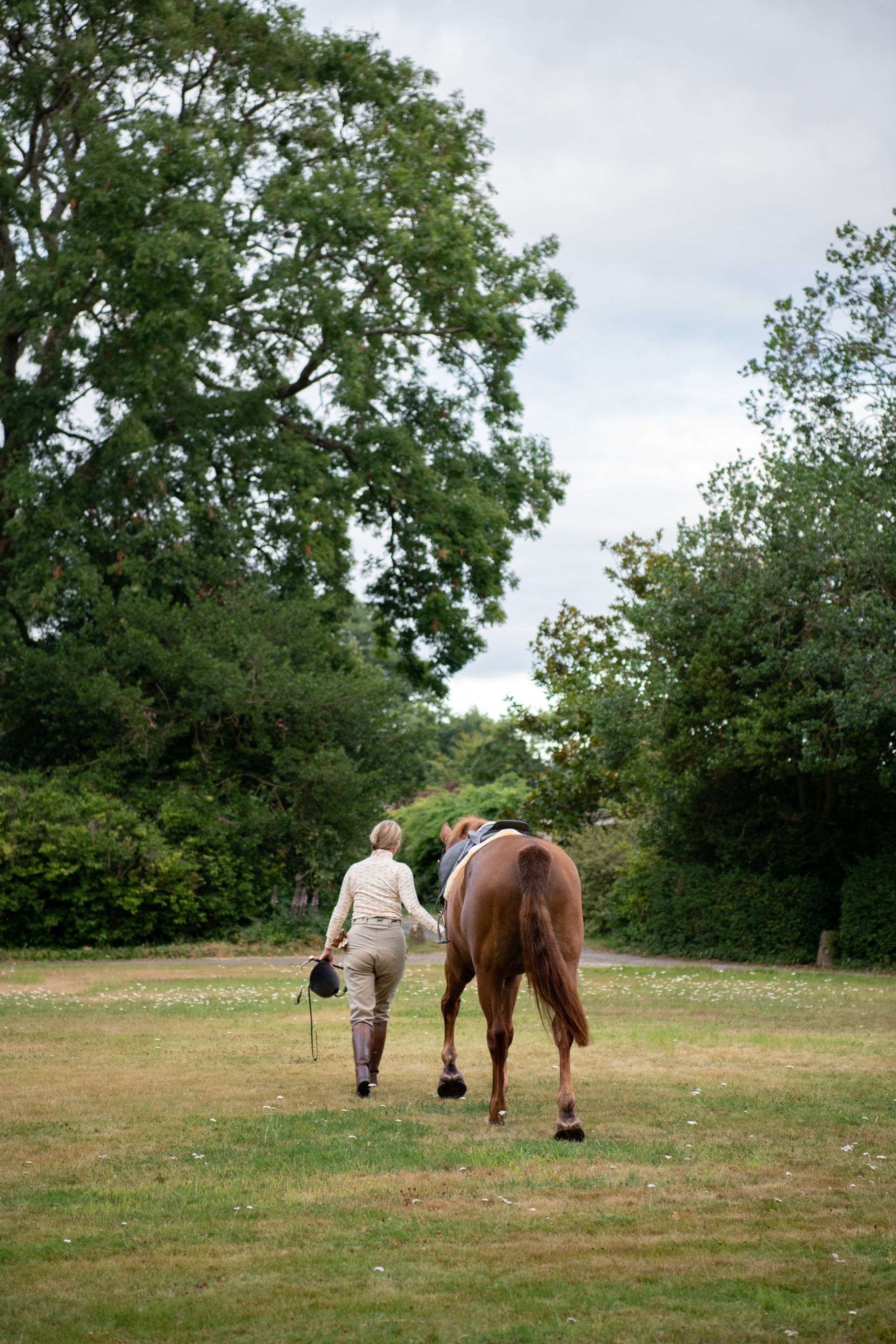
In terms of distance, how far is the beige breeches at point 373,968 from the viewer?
9.88 meters

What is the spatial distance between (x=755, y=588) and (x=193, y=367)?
41.4 ft

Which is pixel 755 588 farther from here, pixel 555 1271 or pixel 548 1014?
pixel 555 1271

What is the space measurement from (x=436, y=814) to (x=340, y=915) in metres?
25.9

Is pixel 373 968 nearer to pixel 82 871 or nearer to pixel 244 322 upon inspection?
pixel 82 871

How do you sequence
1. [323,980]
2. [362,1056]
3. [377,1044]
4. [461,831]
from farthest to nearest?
A: [461,831]
[323,980]
[377,1044]
[362,1056]

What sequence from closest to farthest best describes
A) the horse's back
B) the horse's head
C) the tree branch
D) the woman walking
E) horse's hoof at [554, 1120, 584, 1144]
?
horse's hoof at [554, 1120, 584, 1144] < the horse's back < the woman walking < the horse's head < the tree branch

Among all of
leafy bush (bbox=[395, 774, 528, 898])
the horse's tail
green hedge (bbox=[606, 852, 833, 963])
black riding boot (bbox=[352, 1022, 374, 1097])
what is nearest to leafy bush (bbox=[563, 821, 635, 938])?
green hedge (bbox=[606, 852, 833, 963])

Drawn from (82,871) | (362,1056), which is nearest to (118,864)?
(82,871)

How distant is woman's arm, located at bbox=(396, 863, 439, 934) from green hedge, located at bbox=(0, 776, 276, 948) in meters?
13.9

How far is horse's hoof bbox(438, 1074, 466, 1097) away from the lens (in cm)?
956

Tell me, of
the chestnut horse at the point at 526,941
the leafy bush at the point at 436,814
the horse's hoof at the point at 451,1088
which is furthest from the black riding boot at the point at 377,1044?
the leafy bush at the point at 436,814

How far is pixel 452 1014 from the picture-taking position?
991cm

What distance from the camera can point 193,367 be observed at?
26953mm

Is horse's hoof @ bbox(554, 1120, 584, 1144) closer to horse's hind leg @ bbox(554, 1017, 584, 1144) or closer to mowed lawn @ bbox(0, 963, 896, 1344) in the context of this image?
horse's hind leg @ bbox(554, 1017, 584, 1144)
